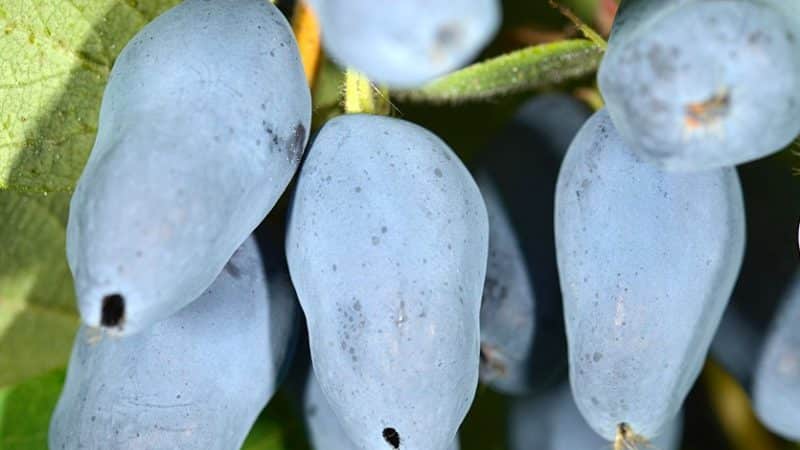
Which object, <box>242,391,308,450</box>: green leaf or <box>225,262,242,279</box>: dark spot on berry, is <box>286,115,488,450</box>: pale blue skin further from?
<box>242,391,308,450</box>: green leaf

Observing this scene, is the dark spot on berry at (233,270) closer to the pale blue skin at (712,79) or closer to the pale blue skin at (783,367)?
the pale blue skin at (712,79)

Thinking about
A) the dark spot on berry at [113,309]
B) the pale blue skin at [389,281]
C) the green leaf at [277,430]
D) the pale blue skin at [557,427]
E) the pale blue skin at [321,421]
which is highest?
the dark spot on berry at [113,309]

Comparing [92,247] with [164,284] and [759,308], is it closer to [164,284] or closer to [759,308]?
[164,284]

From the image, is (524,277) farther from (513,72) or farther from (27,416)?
(27,416)

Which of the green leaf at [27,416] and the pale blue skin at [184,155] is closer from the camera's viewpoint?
the pale blue skin at [184,155]

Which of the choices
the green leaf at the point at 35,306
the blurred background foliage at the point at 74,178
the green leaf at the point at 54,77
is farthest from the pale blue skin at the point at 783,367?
the green leaf at the point at 35,306

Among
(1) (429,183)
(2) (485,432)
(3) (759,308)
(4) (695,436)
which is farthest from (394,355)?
(4) (695,436)

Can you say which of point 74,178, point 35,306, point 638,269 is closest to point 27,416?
point 35,306
